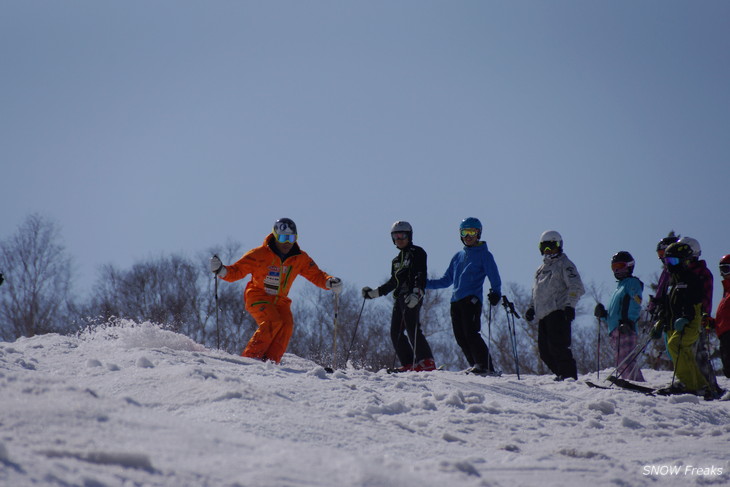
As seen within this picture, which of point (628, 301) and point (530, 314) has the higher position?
→ point (628, 301)

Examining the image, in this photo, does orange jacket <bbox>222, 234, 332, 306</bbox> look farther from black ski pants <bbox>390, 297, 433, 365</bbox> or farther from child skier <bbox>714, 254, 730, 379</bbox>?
child skier <bbox>714, 254, 730, 379</bbox>

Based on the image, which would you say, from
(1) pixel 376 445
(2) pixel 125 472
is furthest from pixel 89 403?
(1) pixel 376 445

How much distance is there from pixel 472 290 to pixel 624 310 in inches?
89.4

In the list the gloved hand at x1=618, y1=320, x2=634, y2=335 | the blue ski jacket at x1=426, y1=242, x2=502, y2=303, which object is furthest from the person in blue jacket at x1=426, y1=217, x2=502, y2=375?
the gloved hand at x1=618, y1=320, x2=634, y2=335

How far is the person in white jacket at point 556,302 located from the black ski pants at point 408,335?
1374 mm

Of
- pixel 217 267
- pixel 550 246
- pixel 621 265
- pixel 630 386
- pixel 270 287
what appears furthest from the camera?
pixel 621 265

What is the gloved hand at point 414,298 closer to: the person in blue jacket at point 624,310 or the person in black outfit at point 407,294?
the person in black outfit at point 407,294

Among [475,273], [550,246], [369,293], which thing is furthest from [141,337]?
[550,246]

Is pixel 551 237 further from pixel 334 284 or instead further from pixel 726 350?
pixel 726 350

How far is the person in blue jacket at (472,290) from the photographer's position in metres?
9.51

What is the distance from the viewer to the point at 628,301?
33.8ft

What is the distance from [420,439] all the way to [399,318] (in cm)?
538

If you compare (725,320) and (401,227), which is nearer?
(401,227)

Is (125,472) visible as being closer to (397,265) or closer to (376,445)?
(376,445)
